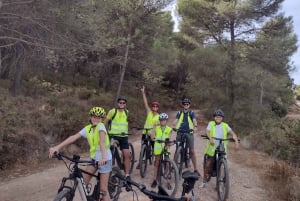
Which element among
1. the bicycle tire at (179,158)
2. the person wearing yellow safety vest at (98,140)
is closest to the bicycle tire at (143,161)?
the bicycle tire at (179,158)

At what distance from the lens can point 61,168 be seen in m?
10.2

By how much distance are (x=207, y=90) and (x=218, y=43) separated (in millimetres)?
3778

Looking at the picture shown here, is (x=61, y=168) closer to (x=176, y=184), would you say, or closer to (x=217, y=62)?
(x=176, y=184)

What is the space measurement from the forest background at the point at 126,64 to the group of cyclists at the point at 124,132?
156 inches

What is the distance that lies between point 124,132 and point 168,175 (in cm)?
132

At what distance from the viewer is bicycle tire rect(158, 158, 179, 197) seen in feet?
23.7

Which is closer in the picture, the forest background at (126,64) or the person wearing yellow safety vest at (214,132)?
the person wearing yellow safety vest at (214,132)

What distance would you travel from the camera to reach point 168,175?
7.36 m

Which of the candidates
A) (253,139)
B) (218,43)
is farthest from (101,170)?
(218,43)

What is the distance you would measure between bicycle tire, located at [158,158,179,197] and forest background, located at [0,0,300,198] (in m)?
4.74

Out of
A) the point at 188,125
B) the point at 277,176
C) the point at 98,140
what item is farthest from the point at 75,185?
the point at 277,176

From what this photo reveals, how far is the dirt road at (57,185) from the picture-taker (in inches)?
295

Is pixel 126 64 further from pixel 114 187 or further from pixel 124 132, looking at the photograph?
pixel 114 187

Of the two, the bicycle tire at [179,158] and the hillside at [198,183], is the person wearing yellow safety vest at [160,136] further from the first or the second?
the bicycle tire at [179,158]
